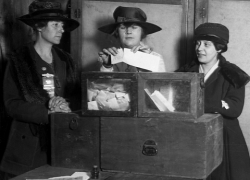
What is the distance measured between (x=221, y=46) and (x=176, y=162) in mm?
1273

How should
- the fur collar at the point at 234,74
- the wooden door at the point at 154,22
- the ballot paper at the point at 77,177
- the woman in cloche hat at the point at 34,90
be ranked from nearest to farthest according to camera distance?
the ballot paper at the point at 77,177 < the woman in cloche hat at the point at 34,90 < the fur collar at the point at 234,74 < the wooden door at the point at 154,22

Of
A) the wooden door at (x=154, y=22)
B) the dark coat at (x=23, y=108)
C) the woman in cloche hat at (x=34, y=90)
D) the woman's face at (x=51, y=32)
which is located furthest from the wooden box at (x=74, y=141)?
the wooden door at (x=154, y=22)

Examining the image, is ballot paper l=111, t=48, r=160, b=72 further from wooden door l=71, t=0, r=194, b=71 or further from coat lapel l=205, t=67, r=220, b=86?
wooden door l=71, t=0, r=194, b=71

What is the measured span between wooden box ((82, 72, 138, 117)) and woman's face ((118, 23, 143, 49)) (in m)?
0.77

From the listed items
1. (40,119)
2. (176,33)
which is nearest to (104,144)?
(40,119)

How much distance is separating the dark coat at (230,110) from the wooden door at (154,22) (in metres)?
0.65

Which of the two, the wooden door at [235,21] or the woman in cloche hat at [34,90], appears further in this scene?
the wooden door at [235,21]

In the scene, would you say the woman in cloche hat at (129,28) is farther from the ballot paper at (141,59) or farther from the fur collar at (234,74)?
the fur collar at (234,74)

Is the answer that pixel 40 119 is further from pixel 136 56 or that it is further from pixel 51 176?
pixel 136 56

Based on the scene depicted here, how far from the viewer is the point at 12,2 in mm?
4184

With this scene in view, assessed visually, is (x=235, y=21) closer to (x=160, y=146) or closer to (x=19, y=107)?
(x=160, y=146)

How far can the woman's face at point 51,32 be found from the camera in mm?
3340

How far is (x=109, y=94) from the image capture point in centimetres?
256

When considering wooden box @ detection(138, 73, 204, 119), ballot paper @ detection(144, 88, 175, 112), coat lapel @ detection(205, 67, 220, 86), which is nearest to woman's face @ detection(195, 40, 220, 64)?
coat lapel @ detection(205, 67, 220, 86)
